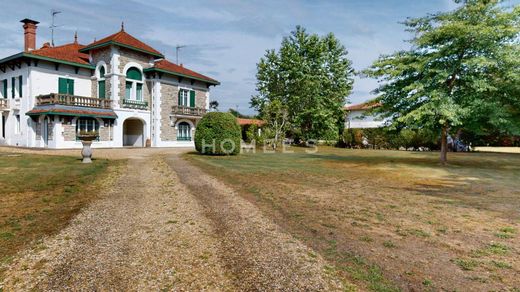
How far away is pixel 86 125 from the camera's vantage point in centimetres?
2356

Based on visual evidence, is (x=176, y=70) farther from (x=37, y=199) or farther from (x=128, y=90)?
(x=37, y=199)

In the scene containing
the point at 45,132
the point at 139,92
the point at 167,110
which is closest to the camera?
the point at 45,132

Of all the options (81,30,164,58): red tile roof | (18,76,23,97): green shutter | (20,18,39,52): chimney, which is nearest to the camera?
(18,76,23,97): green shutter

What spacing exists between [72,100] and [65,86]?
2.23 m

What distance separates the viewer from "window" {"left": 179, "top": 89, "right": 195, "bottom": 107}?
29.9m

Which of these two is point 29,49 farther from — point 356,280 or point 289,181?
point 356,280

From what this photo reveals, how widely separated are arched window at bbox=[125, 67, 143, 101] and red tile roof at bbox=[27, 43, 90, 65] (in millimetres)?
3406

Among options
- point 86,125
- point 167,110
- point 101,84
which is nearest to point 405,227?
point 86,125

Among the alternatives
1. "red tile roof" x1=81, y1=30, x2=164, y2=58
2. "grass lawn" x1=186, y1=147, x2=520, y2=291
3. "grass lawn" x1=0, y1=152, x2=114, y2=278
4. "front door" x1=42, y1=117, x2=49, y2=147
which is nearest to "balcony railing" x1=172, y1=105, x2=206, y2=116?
"red tile roof" x1=81, y1=30, x2=164, y2=58

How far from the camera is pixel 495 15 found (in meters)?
13.1

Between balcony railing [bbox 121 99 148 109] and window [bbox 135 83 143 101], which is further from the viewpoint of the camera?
window [bbox 135 83 143 101]

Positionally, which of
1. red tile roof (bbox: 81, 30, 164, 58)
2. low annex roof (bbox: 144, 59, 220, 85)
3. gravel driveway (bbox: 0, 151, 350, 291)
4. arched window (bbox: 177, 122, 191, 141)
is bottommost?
gravel driveway (bbox: 0, 151, 350, 291)

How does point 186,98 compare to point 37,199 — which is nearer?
point 37,199

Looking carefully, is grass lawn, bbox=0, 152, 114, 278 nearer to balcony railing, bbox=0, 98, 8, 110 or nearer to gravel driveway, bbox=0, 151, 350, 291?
gravel driveway, bbox=0, 151, 350, 291
